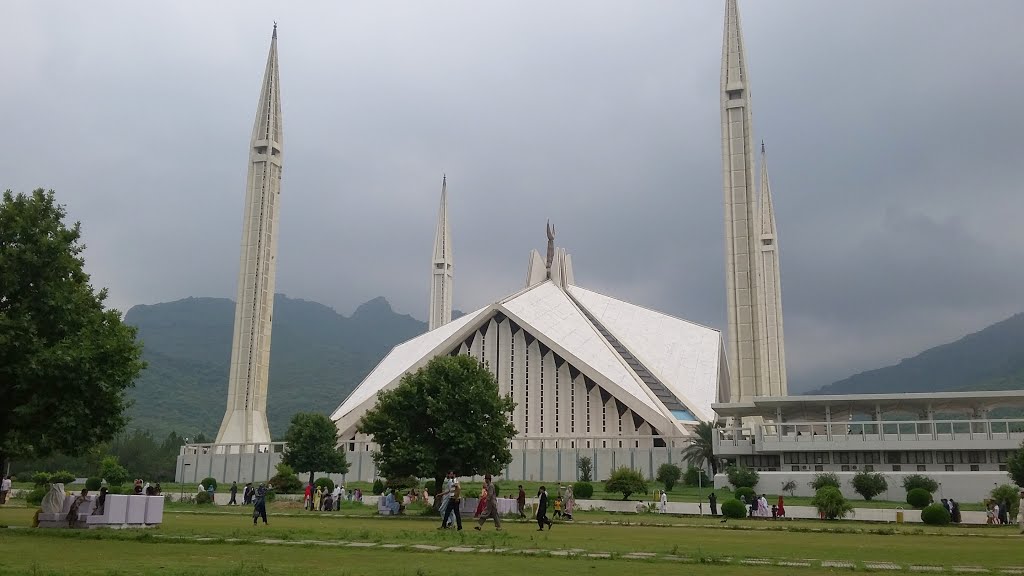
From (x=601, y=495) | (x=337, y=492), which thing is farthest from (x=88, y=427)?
(x=601, y=495)

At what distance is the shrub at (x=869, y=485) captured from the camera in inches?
1097

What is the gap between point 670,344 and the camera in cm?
5459

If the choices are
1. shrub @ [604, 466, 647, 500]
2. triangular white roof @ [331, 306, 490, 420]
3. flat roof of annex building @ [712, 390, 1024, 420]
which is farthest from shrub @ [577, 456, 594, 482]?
triangular white roof @ [331, 306, 490, 420]

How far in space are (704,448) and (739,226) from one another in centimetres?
1081

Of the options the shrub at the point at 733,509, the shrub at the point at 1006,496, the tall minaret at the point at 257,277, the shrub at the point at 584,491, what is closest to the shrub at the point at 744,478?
the shrub at the point at 584,491

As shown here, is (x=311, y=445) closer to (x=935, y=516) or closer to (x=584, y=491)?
(x=584, y=491)

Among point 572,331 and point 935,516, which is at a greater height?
point 572,331

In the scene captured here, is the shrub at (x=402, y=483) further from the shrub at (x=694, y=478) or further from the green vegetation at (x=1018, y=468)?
the green vegetation at (x=1018, y=468)

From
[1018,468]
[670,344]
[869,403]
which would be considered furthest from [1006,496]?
[670,344]

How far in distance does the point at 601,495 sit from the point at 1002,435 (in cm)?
1399

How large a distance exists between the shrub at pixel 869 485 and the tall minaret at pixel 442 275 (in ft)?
152

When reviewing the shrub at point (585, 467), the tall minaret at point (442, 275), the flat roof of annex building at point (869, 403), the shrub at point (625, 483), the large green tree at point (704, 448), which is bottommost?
Answer: the shrub at point (625, 483)

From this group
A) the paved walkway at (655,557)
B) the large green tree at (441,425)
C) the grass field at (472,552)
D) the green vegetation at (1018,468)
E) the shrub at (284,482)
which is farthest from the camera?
the shrub at (284,482)

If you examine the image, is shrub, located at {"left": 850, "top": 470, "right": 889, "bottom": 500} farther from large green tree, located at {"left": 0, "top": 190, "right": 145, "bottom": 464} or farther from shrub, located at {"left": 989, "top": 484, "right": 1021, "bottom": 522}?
large green tree, located at {"left": 0, "top": 190, "right": 145, "bottom": 464}
